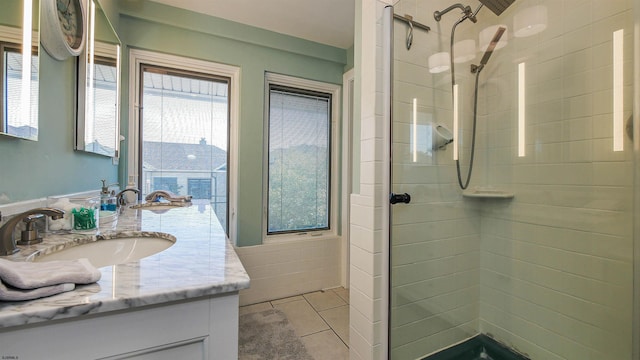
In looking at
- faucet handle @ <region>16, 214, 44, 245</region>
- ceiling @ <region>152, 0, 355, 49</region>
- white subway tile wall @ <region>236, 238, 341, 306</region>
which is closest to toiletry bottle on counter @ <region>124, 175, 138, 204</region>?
white subway tile wall @ <region>236, 238, 341, 306</region>

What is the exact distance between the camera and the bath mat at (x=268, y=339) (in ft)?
5.46

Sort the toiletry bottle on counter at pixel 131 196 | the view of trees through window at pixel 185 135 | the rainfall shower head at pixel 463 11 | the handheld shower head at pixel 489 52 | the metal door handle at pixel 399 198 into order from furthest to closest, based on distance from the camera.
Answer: the view of trees through window at pixel 185 135 < the toiletry bottle on counter at pixel 131 196 < the handheld shower head at pixel 489 52 < the rainfall shower head at pixel 463 11 < the metal door handle at pixel 399 198

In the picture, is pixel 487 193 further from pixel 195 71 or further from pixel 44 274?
pixel 195 71

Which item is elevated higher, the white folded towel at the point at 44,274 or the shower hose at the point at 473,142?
the shower hose at the point at 473,142

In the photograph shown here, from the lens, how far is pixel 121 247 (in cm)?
95

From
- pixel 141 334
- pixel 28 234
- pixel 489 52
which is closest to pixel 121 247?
pixel 28 234

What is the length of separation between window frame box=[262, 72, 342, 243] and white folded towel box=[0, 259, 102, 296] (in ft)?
6.36

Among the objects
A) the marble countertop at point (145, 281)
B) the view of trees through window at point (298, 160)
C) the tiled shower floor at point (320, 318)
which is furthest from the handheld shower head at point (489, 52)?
the tiled shower floor at point (320, 318)

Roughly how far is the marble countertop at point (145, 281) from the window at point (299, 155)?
1.66 meters

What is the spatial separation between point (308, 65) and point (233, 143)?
106 centimetres

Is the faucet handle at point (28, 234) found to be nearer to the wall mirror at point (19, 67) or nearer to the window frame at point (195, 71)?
the wall mirror at point (19, 67)

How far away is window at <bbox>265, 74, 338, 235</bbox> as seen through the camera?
100 inches

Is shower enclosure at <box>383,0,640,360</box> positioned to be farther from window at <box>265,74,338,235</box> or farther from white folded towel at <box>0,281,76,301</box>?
window at <box>265,74,338,235</box>

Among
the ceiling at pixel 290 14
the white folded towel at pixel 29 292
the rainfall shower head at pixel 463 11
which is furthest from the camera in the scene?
the ceiling at pixel 290 14
